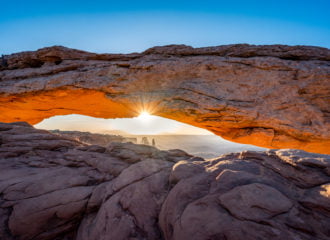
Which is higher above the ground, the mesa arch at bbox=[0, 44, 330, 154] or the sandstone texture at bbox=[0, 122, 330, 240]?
the mesa arch at bbox=[0, 44, 330, 154]

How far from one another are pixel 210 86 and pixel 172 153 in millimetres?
4419

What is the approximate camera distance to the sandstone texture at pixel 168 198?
251cm

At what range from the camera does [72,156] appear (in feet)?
20.1

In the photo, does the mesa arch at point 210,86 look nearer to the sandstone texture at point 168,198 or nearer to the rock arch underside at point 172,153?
the rock arch underside at point 172,153

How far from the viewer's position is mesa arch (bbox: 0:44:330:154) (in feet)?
24.3

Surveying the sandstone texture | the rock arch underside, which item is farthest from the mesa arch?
the sandstone texture

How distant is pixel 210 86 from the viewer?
323 inches

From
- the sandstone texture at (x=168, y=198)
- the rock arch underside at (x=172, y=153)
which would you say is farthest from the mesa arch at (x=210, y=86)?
the sandstone texture at (x=168, y=198)

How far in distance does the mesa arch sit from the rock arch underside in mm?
60

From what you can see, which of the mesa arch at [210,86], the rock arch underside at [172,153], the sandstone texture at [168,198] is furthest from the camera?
the mesa arch at [210,86]

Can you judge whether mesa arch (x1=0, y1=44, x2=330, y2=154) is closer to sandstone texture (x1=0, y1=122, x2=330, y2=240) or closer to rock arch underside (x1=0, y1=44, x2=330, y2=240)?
rock arch underside (x1=0, y1=44, x2=330, y2=240)

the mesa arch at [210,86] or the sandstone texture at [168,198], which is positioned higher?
the mesa arch at [210,86]

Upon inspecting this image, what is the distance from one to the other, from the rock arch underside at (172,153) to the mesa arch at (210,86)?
6 centimetres

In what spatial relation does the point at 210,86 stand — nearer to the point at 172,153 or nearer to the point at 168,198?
the point at 172,153
